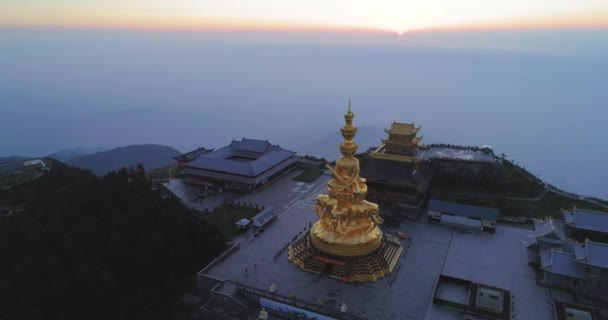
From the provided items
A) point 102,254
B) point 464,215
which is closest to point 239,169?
point 102,254

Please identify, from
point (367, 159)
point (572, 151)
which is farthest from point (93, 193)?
point (572, 151)

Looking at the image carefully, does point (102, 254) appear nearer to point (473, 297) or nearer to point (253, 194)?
point (253, 194)

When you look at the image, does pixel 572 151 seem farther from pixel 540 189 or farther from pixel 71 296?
pixel 71 296

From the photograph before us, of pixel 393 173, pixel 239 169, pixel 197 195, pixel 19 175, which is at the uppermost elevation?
pixel 393 173

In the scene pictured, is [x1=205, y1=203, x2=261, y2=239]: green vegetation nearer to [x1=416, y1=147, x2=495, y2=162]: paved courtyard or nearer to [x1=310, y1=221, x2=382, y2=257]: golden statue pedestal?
[x1=310, y1=221, x2=382, y2=257]: golden statue pedestal

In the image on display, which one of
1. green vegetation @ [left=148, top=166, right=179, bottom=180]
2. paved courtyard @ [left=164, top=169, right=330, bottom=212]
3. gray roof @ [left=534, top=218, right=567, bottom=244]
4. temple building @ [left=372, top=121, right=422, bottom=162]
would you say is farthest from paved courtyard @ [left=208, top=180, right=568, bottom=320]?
green vegetation @ [left=148, top=166, right=179, bottom=180]

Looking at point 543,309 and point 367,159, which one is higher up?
point 367,159
